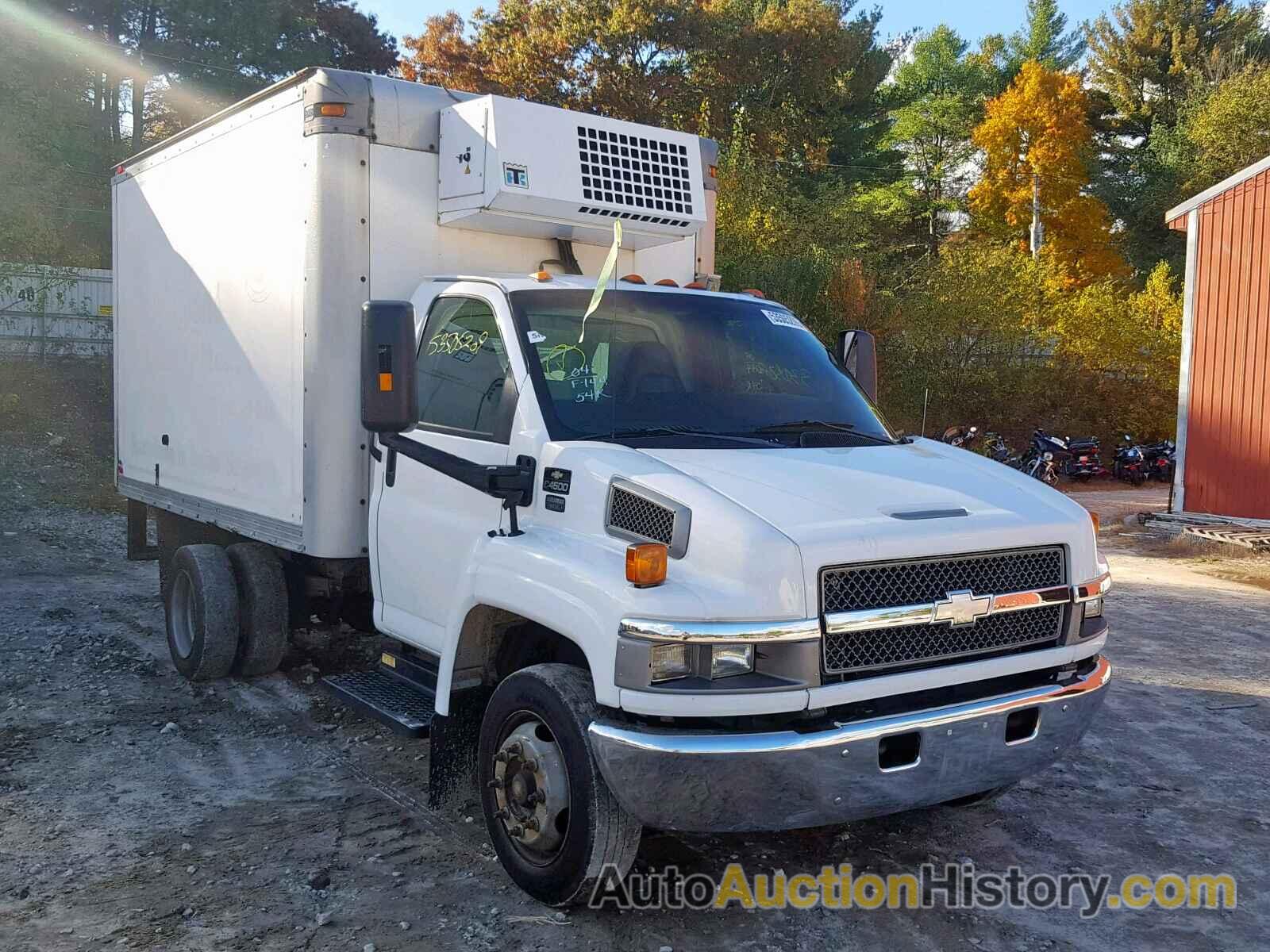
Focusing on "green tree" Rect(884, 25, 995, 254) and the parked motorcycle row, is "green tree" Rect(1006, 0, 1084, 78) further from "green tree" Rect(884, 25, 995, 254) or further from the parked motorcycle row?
the parked motorcycle row

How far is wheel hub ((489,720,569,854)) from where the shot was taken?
3816mm

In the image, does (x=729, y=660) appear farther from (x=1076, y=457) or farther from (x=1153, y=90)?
(x=1153, y=90)

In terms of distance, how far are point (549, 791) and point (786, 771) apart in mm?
903

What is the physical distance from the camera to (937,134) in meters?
42.4

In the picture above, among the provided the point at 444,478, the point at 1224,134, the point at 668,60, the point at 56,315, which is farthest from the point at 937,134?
the point at 444,478

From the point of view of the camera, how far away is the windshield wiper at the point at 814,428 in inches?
179

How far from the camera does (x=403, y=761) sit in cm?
553

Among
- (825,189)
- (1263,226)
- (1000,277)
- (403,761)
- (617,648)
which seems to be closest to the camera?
(617,648)

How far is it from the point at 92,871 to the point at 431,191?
11.5ft

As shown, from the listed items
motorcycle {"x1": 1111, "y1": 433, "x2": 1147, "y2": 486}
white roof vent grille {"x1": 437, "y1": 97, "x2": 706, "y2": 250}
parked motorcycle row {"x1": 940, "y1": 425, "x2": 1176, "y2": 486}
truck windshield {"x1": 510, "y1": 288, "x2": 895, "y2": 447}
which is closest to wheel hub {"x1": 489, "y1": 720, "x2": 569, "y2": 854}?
truck windshield {"x1": 510, "y1": 288, "x2": 895, "y2": 447}

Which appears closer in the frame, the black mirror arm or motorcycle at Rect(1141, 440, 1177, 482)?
the black mirror arm

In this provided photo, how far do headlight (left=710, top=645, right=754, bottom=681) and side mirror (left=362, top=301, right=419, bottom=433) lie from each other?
1.56 m

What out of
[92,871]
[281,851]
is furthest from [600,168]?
[92,871]

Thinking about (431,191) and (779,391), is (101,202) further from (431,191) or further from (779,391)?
(779,391)
